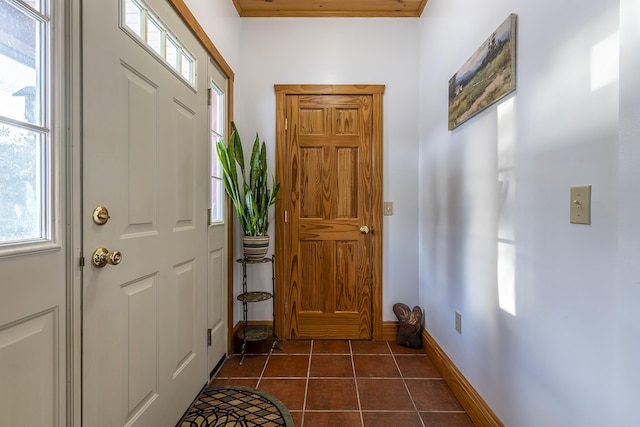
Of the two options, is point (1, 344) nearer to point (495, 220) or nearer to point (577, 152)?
point (577, 152)

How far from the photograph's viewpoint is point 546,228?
1.05m

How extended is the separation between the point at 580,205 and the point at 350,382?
1.57 meters

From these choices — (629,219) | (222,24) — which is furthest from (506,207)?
(222,24)

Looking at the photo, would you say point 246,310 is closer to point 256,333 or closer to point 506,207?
point 256,333

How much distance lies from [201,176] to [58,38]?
3.19ft

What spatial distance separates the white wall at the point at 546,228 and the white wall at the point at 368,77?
663 mm

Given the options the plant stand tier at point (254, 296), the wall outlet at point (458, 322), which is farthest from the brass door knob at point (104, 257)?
the wall outlet at point (458, 322)

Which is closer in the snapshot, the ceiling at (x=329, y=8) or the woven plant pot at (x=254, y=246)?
the woven plant pot at (x=254, y=246)

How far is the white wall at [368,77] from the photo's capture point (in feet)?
8.25

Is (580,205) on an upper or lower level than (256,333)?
upper

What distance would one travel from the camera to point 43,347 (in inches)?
32.1

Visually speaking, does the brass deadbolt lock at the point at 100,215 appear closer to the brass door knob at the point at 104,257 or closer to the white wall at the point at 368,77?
the brass door knob at the point at 104,257

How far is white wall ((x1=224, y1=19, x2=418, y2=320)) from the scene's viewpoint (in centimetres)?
251

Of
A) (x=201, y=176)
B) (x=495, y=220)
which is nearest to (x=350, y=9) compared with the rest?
(x=201, y=176)
